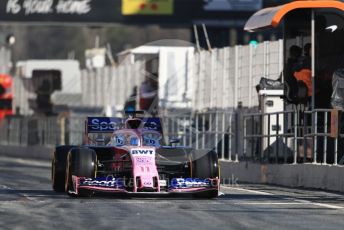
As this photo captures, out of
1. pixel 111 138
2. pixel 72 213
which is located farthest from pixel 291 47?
pixel 72 213

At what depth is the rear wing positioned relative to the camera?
22828 millimetres

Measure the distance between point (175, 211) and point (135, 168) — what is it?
2.52 m

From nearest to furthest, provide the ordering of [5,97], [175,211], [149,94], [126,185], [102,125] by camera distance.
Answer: [175,211] < [126,185] < [102,125] < [149,94] < [5,97]

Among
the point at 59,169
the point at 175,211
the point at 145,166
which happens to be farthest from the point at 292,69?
the point at 175,211

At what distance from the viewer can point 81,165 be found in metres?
20.5

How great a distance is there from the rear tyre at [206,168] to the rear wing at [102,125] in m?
2.22

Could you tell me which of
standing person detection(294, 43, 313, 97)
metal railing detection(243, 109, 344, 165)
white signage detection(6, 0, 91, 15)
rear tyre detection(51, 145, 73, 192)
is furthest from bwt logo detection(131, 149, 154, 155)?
white signage detection(6, 0, 91, 15)

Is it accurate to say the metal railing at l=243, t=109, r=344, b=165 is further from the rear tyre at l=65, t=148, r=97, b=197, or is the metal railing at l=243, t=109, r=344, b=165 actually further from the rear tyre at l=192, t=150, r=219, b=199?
the rear tyre at l=65, t=148, r=97, b=197

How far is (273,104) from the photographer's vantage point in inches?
1176

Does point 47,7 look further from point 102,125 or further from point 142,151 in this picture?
point 142,151

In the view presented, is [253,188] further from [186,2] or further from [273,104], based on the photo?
[186,2]

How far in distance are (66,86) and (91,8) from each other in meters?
11.9

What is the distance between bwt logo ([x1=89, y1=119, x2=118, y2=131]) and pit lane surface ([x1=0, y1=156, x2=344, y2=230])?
1.36m

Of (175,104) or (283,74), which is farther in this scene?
(175,104)
